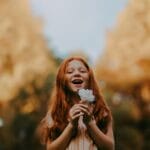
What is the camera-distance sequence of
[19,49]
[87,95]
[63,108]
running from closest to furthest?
[87,95]
[63,108]
[19,49]

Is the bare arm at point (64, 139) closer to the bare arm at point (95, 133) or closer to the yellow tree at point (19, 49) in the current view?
the bare arm at point (95, 133)

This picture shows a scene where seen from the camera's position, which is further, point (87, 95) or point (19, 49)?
point (19, 49)

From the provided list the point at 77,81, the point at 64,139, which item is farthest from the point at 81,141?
the point at 77,81

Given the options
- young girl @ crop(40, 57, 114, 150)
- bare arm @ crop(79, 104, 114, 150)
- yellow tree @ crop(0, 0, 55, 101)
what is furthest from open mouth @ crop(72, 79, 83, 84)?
yellow tree @ crop(0, 0, 55, 101)

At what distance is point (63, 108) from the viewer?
210 centimetres

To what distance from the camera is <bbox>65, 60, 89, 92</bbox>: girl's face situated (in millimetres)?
2109

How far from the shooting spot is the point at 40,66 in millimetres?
14352

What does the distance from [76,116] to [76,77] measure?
167mm

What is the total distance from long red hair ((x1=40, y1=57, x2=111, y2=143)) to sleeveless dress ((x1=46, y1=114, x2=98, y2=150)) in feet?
0.21

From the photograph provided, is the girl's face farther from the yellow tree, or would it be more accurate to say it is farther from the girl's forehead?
the yellow tree

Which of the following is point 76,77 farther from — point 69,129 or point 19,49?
point 19,49

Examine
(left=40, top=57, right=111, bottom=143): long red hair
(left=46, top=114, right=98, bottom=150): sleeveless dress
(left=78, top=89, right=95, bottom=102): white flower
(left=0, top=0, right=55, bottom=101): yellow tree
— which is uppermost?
(left=78, top=89, right=95, bottom=102): white flower

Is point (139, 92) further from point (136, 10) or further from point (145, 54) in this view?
point (136, 10)

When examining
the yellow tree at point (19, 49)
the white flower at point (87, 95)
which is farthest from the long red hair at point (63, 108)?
the yellow tree at point (19, 49)
